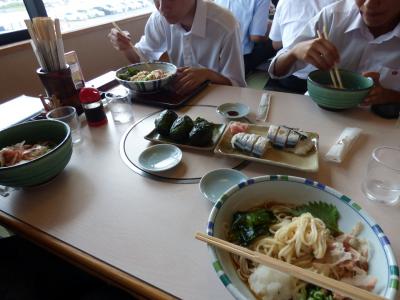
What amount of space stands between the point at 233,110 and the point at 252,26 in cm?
231

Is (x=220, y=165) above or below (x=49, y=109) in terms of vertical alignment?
below

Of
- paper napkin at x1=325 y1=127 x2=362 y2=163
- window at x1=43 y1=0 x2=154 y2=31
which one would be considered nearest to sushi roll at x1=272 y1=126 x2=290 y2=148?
paper napkin at x1=325 y1=127 x2=362 y2=163

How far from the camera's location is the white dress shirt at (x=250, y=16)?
2944 millimetres

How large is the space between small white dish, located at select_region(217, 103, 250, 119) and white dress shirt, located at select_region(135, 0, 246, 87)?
1.52ft

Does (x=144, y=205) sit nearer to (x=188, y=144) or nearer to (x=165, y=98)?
(x=188, y=144)

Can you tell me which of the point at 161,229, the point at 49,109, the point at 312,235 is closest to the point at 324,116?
the point at 312,235

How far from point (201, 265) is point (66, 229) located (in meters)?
0.36

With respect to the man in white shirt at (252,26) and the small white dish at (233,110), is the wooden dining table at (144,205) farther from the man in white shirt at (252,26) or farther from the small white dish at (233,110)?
the man in white shirt at (252,26)

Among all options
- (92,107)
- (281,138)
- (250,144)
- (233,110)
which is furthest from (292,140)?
(92,107)

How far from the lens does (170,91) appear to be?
4.47ft

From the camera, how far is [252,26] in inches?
121

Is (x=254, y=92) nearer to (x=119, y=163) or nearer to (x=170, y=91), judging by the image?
(x=170, y=91)

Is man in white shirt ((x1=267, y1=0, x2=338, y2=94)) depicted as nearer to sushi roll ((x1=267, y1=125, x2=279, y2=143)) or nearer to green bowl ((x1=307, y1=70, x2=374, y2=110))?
green bowl ((x1=307, y1=70, x2=374, y2=110))

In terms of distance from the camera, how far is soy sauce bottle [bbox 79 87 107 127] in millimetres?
1114
